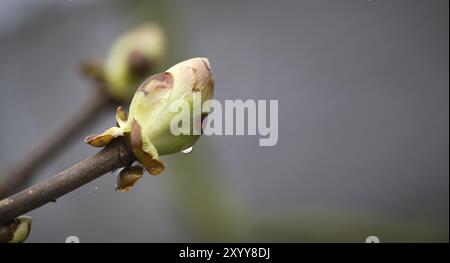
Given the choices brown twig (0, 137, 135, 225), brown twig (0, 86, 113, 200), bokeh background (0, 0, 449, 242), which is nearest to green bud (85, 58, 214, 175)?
brown twig (0, 137, 135, 225)

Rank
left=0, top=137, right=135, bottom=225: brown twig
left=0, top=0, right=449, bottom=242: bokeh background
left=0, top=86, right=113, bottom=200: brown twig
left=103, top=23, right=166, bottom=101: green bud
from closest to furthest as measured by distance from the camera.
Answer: left=0, top=137, right=135, bottom=225: brown twig
left=0, top=86, right=113, bottom=200: brown twig
left=103, top=23, right=166, bottom=101: green bud
left=0, top=0, right=449, bottom=242: bokeh background

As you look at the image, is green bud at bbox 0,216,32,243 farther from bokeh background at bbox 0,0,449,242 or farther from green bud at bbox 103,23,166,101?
bokeh background at bbox 0,0,449,242

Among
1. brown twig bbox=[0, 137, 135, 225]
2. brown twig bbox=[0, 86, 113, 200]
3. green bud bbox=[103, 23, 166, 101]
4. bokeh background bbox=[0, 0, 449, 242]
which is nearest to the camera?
brown twig bbox=[0, 137, 135, 225]

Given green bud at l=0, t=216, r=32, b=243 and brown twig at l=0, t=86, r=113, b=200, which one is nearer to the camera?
green bud at l=0, t=216, r=32, b=243

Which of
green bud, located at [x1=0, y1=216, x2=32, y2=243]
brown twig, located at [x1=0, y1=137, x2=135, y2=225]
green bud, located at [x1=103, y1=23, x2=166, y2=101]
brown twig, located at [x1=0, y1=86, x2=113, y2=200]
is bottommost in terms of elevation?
green bud, located at [x1=0, y1=216, x2=32, y2=243]

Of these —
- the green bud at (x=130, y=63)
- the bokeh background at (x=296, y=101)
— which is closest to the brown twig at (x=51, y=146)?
the green bud at (x=130, y=63)
